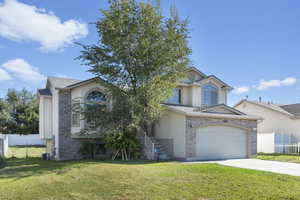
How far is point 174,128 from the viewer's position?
601 inches

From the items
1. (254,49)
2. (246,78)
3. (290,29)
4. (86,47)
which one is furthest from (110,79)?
(246,78)

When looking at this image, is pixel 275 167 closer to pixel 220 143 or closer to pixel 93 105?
pixel 220 143

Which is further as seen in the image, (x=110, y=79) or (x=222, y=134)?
(x=222, y=134)

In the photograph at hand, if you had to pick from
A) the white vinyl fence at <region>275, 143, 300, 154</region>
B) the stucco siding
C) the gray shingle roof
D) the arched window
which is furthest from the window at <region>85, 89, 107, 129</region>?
the gray shingle roof

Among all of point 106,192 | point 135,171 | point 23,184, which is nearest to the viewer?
point 106,192

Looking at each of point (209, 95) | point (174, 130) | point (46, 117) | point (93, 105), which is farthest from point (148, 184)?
point (209, 95)

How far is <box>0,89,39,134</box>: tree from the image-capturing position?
36.8 meters

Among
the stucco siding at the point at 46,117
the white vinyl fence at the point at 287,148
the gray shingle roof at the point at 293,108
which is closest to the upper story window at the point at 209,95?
the white vinyl fence at the point at 287,148

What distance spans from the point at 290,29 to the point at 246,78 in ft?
26.5

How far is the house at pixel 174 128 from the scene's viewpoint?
14688 millimetres

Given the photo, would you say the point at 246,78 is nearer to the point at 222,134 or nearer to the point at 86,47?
the point at 222,134

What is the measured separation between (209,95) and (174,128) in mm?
6387

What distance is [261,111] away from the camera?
2617cm

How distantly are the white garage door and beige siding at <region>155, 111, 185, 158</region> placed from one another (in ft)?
3.75
